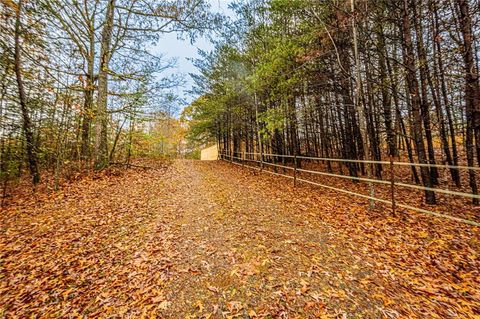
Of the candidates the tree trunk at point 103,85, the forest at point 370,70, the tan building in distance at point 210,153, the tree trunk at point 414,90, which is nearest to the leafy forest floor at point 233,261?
the tree trunk at point 414,90

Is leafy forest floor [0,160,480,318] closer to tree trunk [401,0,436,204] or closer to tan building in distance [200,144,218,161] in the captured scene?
tree trunk [401,0,436,204]

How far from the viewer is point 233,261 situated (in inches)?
137

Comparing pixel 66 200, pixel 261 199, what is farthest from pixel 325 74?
pixel 66 200

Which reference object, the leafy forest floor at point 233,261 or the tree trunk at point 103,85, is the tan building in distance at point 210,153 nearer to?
the tree trunk at point 103,85

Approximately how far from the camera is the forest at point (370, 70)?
5.71 metres

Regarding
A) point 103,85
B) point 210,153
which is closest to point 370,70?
point 103,85

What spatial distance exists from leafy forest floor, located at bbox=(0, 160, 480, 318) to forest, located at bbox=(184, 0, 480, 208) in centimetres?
173

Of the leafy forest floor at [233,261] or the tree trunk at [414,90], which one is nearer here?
the leafy forest floor at [233,261]

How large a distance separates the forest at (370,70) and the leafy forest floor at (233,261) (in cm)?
173

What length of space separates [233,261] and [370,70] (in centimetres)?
1159

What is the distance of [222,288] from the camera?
2.91 metres

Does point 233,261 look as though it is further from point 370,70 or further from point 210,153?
point 210,153

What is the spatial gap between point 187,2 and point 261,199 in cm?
823

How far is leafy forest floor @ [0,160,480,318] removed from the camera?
265 cm
